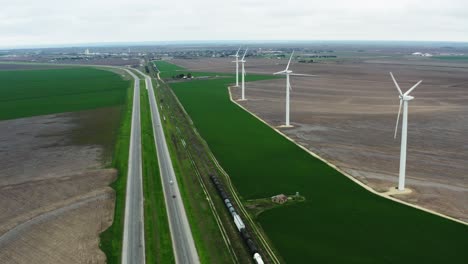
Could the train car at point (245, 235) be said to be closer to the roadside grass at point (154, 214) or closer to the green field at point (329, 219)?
the green field at point (329, 219)

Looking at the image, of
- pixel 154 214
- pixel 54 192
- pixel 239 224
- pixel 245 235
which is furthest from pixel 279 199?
pixel 54 192

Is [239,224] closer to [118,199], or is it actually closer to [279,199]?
A: [279,199]

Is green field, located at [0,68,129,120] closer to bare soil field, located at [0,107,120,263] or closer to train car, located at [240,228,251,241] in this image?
bare soil field, located at [0,107,120,263]

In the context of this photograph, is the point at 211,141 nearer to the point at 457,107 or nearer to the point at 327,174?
the point at 327,174

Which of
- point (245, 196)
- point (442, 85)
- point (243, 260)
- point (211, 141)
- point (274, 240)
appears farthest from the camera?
point (442, 85)

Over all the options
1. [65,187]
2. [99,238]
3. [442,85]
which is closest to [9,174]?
[65,187]

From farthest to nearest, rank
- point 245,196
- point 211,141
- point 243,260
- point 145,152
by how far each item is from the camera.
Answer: point 211,141 < point 145,152 < point 245,196 < point 243,260
